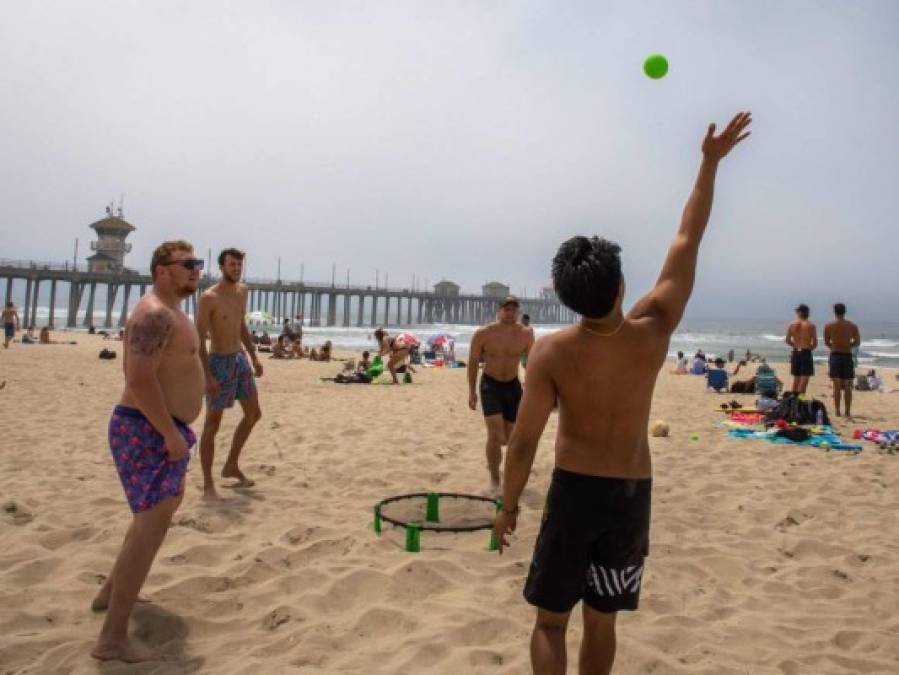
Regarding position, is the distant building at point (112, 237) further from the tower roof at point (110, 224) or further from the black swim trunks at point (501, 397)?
the black swim trunks at point (501, 397)

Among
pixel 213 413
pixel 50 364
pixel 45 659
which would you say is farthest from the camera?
pixel 50 364

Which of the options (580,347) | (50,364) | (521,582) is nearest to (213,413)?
(521,582)

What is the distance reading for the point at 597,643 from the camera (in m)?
2.12

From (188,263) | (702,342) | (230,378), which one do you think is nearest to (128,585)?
(188,263)

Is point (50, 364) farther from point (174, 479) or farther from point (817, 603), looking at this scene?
point (817, 603)

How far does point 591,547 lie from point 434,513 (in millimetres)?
2492

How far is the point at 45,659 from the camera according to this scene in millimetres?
2541

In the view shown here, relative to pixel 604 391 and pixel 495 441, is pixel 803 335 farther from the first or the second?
pixel 604 391

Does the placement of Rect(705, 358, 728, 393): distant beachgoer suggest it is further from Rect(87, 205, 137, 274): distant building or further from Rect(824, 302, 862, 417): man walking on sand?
Rect(87, 205, 137, 274): distant building

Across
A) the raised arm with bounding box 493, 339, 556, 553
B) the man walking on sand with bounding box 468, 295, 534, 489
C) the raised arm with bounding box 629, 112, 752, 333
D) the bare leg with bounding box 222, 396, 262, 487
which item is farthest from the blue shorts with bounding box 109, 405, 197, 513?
the man walking on sand with bounding box 468, 295, 534, 489

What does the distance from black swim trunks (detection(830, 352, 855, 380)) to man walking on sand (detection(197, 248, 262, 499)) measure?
9409 millimetres

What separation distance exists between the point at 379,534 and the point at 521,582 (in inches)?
41.9

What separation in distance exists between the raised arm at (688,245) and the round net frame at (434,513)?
7.43 feet

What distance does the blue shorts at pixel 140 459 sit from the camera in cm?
262
